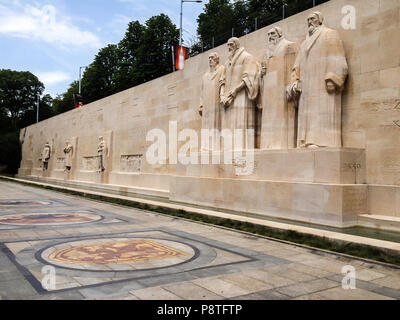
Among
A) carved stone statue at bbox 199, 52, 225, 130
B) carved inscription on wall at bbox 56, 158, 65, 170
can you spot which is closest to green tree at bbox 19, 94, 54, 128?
carved inscription on wall at bbox 56, 158, 65, 170

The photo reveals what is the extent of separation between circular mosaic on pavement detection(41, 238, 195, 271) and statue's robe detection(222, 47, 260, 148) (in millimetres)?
5707

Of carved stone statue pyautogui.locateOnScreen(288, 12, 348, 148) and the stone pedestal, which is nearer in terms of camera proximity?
the stone pedestal

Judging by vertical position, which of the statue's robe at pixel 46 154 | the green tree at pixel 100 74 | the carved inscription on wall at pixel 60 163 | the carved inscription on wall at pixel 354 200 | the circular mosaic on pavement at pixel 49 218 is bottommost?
the circular mosaic on pavement at pixel 49 218

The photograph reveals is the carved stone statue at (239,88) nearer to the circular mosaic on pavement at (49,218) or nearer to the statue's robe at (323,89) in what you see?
the statue's robe at (323,89)

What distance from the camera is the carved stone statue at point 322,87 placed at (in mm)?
8617

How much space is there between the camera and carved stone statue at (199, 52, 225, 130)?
12344 millimetres

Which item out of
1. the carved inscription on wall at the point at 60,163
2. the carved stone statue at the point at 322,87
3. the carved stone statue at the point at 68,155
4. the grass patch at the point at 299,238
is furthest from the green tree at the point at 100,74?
the carved stone statue at the point at 322,87

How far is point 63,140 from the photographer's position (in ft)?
Answer: 96.5

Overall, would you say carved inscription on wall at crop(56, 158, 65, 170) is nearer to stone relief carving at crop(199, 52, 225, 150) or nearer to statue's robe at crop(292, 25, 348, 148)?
stone relief carving at crop(199, 52, 225, 150)

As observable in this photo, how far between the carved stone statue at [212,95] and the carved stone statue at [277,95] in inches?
86.6

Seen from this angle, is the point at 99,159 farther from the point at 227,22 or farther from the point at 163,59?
the point at 163,59

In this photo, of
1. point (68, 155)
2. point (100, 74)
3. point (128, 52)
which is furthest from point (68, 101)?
point (68, 155)
